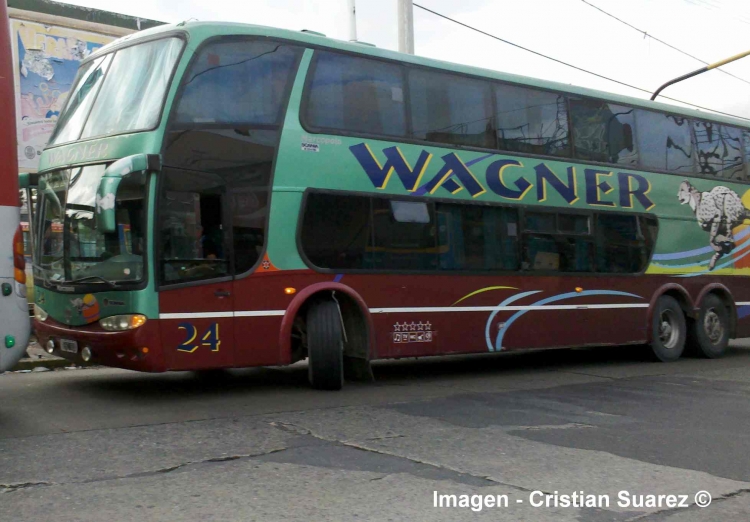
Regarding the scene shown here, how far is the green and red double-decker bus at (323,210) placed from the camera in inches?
344

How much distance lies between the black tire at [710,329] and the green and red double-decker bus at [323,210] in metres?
1.57

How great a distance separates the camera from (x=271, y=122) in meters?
9.48

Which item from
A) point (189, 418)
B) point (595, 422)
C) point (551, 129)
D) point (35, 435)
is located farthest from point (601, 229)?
point (35, 435)

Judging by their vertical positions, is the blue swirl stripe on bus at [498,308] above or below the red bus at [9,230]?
below

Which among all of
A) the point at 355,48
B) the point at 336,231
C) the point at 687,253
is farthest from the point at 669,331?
the point at 355,48

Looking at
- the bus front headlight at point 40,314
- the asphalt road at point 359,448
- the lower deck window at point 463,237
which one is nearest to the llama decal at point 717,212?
the lower deck window at point 463,237

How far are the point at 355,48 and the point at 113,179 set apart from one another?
352 centimetres

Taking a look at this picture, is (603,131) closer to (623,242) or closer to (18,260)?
(623,242)

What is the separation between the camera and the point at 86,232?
8.88 m

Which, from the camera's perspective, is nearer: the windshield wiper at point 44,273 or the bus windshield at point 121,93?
the bus windshield at point 121,93

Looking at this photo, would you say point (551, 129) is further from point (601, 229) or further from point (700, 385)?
point (700, 385)

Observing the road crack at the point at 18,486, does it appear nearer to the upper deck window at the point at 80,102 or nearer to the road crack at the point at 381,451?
the road crack at the point at 381,451

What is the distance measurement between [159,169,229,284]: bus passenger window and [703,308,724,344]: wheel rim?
9.59 meters

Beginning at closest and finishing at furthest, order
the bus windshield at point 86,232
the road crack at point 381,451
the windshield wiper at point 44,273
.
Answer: the road crack at point 381,451, the bus windshield at point 86,232, the windshield wiper at point 44,273
